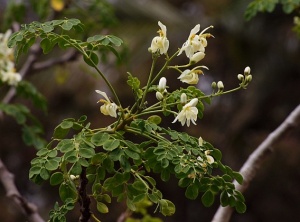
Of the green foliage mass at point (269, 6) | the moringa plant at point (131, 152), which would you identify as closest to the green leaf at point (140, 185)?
the moringa plant at point (131, 152)

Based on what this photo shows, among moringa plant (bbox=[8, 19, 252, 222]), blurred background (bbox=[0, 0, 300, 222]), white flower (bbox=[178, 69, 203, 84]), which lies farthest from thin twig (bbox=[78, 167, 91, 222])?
blurred background (bbox=[0, 0, 300, 222])

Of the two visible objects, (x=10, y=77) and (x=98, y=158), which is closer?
(x=98, y=158)

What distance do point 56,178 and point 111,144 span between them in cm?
12

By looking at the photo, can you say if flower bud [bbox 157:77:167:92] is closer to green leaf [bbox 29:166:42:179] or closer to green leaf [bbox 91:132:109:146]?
green leaf [bbox 91:132:109:146]

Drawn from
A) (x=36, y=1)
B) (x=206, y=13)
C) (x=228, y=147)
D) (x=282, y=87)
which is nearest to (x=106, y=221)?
(x=228, y=147)

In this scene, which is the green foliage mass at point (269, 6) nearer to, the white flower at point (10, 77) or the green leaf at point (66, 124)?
the white flower at point (10, 77)

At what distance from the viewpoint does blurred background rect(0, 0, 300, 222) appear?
5414 mm

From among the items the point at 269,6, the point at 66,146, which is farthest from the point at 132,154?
the point at 269,6

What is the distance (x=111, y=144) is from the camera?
1.12 meters

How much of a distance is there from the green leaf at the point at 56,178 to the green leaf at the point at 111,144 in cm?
11

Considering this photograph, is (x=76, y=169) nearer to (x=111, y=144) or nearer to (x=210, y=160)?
(x=111, y=144)

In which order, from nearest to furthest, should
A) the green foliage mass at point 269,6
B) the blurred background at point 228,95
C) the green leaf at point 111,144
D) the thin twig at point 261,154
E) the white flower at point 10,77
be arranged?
the green leaf at point 111,144 → the thin twig at point 261,154 → the green foliage mass at point 269,6 → the white flower at point 10,77 → the blurred background at point 228,95

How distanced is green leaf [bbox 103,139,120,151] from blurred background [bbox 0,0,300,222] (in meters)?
3.68

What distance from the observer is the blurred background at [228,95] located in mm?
5414
